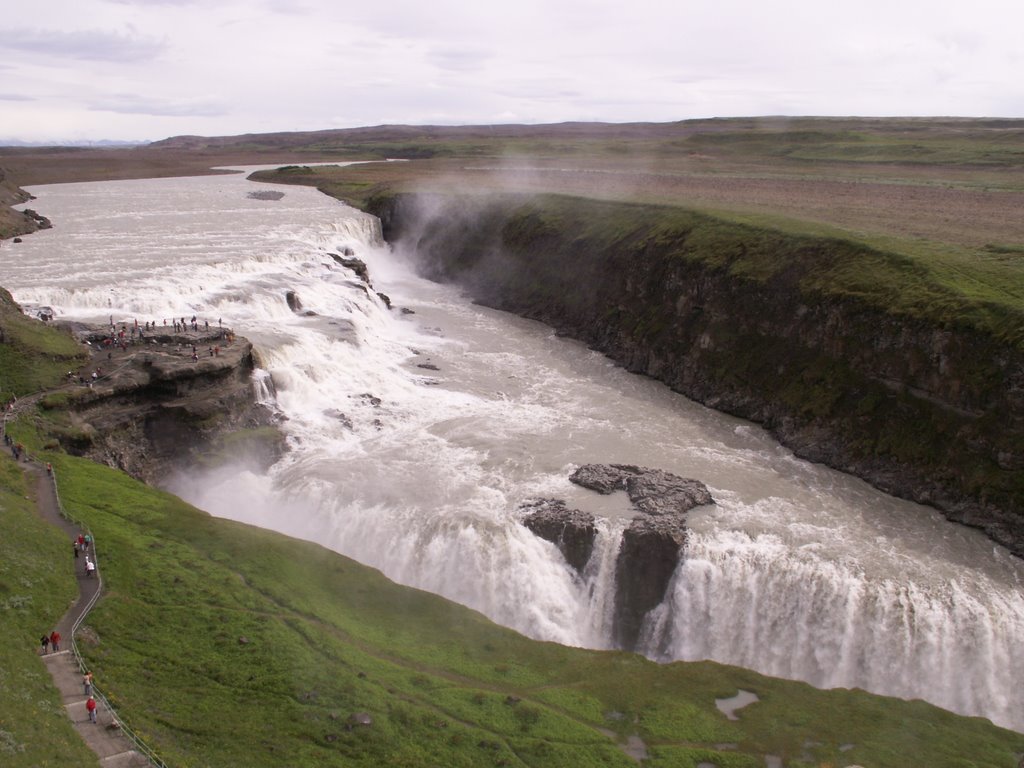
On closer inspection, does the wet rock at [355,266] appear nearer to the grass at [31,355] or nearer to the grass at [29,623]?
the grass at [31,355]

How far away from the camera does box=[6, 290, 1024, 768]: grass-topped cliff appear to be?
21.3m

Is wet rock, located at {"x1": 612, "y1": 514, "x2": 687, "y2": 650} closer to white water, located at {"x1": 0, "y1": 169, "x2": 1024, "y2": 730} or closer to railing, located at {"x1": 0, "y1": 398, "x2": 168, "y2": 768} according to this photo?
white water, located at {"x1": 0, "y1": 169, "x2": 1024, "y2": 730}

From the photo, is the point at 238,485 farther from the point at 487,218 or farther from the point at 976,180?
the point at 976,180

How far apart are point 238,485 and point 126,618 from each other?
14.5 meters

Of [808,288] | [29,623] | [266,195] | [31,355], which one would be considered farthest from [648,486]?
[266,195]

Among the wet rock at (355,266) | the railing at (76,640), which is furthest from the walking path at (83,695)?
the wet rock at (355,266)

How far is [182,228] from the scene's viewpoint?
82000 millimetres

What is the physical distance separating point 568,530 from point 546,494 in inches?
138

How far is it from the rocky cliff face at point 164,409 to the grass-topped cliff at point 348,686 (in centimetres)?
732

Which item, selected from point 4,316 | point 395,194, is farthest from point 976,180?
point 4,316

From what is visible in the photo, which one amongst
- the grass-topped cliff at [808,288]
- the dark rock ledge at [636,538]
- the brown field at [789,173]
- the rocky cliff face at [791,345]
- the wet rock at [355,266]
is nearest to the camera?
the dark rock ledge at [636,538]

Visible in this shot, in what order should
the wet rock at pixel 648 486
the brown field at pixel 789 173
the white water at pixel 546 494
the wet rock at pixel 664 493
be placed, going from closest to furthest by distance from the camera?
the white water at pixel 546 494 → the wet rock at pixel 664 493 → the wet rock at pixel 648 486 → the brown field at pixel 789 173

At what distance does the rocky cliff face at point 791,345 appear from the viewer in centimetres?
3747

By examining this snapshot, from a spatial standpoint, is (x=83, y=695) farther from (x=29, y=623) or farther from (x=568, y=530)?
(x=568, y=530)
